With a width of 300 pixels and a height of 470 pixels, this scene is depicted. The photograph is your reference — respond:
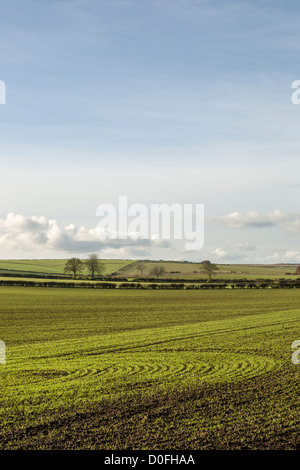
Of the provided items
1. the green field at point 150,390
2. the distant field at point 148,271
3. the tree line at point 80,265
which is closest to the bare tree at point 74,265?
the tree line at point 80,265

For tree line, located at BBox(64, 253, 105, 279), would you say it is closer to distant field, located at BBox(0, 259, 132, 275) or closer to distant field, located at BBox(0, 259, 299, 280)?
distant field, located at BBox(0, 259, 299, 280)

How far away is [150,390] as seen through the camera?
13.0 metres

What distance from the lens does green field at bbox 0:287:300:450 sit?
30.7 feet

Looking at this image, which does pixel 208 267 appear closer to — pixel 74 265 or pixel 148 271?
pixel 148 271

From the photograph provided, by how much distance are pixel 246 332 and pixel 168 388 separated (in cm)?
1331

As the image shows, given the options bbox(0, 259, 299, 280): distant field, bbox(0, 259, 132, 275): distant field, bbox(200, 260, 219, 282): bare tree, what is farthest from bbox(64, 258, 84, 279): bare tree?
bbox(200, 260, 219, 282): bare tree

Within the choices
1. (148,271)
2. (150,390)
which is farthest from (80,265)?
(150,390)

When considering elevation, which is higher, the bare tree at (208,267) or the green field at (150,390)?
the bare tree at (208,267)

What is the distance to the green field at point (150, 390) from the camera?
935 cm

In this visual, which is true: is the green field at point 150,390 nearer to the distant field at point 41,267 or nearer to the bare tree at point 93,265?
the bare tree at point 93,265

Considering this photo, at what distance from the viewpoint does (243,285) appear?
88750 mm

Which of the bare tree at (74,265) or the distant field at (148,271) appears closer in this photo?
the bare tree at (74,265)

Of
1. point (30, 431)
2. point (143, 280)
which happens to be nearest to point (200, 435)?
point (30, 431)
